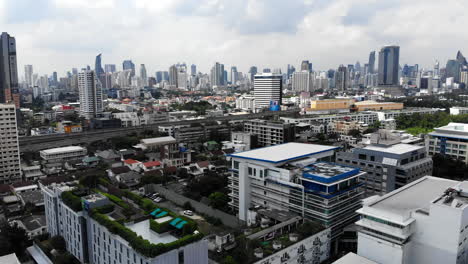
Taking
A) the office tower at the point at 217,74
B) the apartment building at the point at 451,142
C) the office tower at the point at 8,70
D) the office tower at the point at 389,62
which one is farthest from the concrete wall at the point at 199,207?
the office tower at the point at 217,74

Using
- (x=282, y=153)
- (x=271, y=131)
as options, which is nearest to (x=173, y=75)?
(x=271, y=131)

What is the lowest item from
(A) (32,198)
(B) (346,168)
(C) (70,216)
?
(A) (32,198)

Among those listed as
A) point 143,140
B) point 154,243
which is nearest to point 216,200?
point 154,243

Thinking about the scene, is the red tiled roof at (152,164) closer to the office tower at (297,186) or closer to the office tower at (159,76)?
the office tower at (297,186)

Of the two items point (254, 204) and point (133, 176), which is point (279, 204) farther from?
point (133, 176)

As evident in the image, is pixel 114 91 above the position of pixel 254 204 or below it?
above

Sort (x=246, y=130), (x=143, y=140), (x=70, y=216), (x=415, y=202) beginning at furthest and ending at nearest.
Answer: (x=246, y=130) → (x=143, y=140) → (x=70, y=216) → (x=415, y=202)
